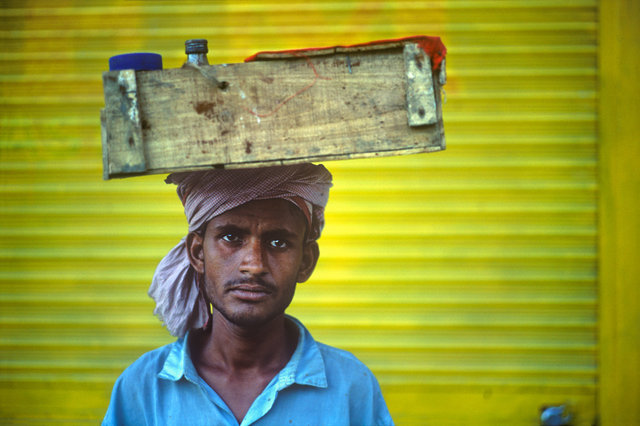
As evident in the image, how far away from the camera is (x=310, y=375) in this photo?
181 cm

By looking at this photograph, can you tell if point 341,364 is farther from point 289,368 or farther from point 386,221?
point 386,221

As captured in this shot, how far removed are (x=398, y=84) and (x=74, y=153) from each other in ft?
9.37

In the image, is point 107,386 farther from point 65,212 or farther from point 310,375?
point 310,375

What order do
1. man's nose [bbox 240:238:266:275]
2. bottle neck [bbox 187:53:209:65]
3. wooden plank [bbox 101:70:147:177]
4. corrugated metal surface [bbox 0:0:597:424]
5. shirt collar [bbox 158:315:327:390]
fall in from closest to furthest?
1. wooden plank [bbox 101:70:147:177]
2. bottle neck [bbox 187:53:209:65]
3. man's nose [bbox 240:238:266:275]
4. shirt collar [bbox 158:315:327:390]
5. corrugated metal surface [bbox 0:0:597:424]

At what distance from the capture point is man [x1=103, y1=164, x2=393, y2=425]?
5.52ft

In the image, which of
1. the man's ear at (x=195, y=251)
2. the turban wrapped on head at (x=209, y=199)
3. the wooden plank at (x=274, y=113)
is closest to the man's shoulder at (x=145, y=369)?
the turban wrapped on head at (x=209, y=199)

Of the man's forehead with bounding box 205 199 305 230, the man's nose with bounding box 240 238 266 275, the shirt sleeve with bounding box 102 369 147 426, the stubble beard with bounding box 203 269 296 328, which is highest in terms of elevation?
the man's forehead with bounding box 205 199 305 230

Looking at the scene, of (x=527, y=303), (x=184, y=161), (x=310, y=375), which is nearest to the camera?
(x=184, y=161)

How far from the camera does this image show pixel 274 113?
51.0 inches

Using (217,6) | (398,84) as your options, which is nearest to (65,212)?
(217,6)

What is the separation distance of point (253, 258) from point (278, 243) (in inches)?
4.2

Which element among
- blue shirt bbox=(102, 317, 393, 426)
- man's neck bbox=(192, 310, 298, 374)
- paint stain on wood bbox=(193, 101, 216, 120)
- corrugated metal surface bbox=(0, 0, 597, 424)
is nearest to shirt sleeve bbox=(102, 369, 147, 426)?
blue shirt bbox=(102, 317, 393, 426)

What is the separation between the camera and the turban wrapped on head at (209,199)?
1.67 metres

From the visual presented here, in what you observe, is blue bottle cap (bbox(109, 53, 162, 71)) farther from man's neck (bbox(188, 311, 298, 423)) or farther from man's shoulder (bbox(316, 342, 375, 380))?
man's shoulder (bbox(316, 342, 375, 380))
